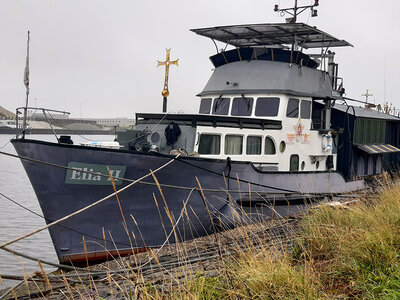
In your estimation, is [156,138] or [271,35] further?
[271,35]

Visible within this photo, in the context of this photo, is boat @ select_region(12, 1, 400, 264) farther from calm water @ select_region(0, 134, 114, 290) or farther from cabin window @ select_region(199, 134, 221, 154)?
calm water @ select_region(0, 134, 114, 290)

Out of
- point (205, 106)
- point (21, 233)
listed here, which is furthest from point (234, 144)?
point (21, 233)

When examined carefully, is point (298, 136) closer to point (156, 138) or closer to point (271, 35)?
point (271, 35)

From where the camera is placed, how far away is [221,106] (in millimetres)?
13312

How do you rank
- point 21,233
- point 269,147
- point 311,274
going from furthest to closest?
point 21,233 → point 269,147 → point 311,274

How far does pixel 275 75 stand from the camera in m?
13.0

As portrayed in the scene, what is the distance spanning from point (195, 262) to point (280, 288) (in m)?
2.73

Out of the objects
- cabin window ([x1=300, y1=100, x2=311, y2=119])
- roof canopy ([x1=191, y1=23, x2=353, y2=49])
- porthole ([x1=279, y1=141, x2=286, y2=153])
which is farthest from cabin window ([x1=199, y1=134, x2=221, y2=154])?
roof canopy ([x1=191, y1=23, x2=353, y2=49])

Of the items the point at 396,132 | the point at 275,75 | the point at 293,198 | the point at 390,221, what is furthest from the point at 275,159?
the point at 396,132

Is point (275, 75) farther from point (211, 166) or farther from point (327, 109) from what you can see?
point (211, 166)

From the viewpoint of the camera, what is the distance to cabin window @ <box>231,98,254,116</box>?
12.8 meters

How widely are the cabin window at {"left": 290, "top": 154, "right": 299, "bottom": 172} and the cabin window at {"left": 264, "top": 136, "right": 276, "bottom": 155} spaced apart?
2.46ft

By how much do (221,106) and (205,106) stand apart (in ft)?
2.40

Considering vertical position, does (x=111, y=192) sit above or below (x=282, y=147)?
below
